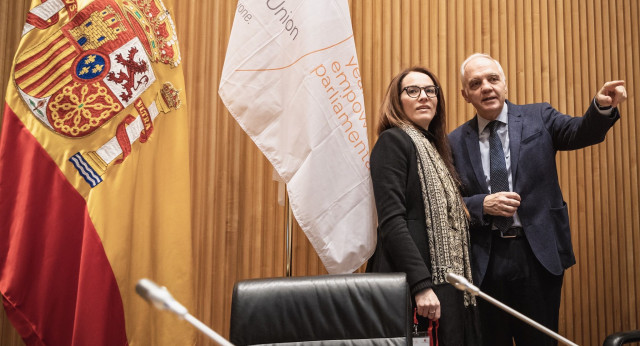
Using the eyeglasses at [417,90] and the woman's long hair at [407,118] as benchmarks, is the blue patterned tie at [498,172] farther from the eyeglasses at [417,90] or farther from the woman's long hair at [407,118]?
the eyeglasses at [417,90]

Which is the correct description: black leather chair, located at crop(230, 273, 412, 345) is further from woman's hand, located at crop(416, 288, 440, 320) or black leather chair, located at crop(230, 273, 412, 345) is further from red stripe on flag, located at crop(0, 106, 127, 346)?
red stripe on flag, located at crop(0, 106, 127, 346)

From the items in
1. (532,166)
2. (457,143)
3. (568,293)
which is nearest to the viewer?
(532,166)

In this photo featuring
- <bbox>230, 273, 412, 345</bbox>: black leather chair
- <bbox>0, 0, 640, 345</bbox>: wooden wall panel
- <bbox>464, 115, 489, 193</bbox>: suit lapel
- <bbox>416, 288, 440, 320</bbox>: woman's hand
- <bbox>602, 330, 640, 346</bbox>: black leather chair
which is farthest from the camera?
<bbox>0, 0, 640, 345</bbox>: wooden wall panel

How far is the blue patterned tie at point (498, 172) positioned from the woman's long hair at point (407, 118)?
134 mm

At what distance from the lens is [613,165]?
9.16 feet

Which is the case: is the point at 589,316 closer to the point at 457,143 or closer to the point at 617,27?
the point at 457,143

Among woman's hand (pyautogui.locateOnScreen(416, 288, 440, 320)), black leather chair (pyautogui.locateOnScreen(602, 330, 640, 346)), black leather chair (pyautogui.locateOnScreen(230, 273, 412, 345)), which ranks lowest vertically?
black leather chair (pyautogui.locateOnScreen(602, 330, 640, 346))

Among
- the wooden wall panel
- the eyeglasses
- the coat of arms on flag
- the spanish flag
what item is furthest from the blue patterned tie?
the coat of arms on flag

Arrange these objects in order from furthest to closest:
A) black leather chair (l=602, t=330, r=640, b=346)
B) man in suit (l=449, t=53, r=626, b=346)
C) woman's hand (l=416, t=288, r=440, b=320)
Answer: man in suit (l=449, t=53, r=626, b=346) → black leather chair (l=602, t=330, r=640, b=346) → woman's hand (l=416, t=288, r=440, b=320)

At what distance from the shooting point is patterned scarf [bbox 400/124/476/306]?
1831 mm

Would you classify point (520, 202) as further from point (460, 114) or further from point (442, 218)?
point (460, 114)

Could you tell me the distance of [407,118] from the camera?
2088 mm

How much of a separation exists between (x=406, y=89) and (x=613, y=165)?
1.37m

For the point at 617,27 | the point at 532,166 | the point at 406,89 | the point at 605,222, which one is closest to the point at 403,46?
the point at 406,89
